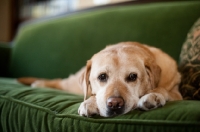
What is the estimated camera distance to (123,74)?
1397mm

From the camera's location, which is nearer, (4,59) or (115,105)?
(115,105)

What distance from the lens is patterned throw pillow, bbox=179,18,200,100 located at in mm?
1423

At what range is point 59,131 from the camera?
123 cm

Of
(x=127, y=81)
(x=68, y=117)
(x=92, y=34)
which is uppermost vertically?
(x=92, y=34)

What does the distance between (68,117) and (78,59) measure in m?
1.34

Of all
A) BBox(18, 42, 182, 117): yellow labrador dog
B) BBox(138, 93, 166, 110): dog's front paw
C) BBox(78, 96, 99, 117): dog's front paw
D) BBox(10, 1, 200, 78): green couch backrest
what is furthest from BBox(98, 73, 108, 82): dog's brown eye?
BBox(10, 1, 200, 78): green couch backrest

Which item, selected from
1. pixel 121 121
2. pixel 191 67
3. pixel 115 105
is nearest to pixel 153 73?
pixel 191 67

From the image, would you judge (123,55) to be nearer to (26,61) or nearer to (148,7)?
(148,7)

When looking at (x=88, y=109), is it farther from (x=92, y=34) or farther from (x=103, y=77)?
(x=92, y=34)

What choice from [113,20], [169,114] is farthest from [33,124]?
[113,20]

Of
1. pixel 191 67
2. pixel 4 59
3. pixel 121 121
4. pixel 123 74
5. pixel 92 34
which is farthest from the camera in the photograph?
pixel 4 59

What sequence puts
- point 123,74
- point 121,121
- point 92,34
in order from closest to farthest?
1. point 121,121
2. point 123,74
3. point 92,34

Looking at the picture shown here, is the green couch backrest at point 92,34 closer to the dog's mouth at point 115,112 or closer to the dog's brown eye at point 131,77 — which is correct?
the dog's brown eye at point 131,77

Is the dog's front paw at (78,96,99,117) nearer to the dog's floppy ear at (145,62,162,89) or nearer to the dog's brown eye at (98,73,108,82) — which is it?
the dog's brown eye at (98,73,108,82)
